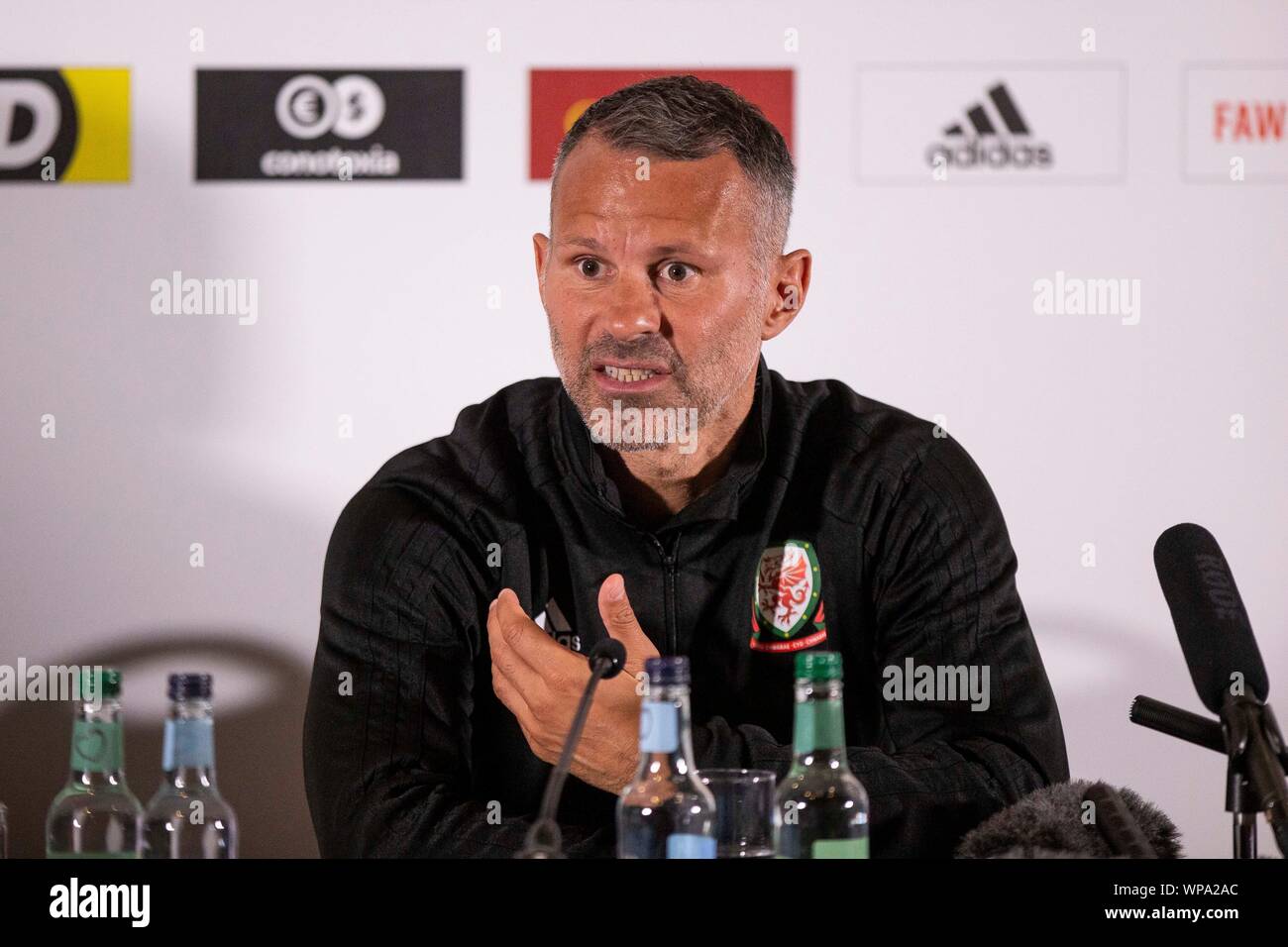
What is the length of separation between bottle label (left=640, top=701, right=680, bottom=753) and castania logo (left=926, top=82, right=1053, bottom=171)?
1336 millimetres

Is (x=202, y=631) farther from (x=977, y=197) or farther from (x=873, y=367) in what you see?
(x=977, y=197)

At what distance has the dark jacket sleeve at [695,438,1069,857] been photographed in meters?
2.00

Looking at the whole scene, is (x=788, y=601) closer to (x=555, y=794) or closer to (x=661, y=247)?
(x=661, y=247)

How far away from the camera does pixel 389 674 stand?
2.11m

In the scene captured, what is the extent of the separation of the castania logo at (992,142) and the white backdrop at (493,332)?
0.03 metres

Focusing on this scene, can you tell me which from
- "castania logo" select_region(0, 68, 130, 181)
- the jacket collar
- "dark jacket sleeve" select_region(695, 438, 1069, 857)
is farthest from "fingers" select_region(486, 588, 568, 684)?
"castania logo" select_region(0, 68, 130, 181)

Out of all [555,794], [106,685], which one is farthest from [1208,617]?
[106,685]

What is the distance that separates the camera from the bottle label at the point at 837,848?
133 cm

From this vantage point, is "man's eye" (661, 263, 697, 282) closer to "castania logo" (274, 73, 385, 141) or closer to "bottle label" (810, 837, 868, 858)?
"castania logo" (274, 73, 385, 141)

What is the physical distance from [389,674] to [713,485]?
0.56 meters

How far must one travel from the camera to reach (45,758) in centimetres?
226

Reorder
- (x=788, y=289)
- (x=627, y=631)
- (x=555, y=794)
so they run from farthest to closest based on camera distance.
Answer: (x=788, y=289) < (x=627, y=631) < (x=555, y=794)

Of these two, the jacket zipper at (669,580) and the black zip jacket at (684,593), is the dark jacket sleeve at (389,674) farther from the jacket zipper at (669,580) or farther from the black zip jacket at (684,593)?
the jacket zipper at (669,580)
